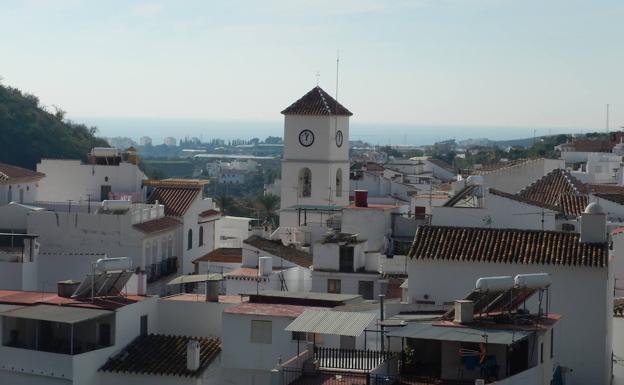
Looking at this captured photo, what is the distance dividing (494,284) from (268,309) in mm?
5435

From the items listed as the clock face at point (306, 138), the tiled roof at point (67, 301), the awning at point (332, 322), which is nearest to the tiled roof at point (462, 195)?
the tiled roof at point (67, 301)

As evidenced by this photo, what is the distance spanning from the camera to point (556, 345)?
30.2 m

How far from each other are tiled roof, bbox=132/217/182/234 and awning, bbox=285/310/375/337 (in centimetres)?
1214

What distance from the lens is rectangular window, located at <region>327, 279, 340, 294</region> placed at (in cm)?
3669

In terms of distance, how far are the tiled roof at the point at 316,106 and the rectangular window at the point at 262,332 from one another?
27.4m

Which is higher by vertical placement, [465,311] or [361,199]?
[361,199]

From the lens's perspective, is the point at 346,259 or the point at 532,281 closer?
the point at 532,281

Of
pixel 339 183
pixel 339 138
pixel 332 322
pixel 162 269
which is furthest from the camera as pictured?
pixel 339 183

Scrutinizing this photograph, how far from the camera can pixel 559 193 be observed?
48.5 meters

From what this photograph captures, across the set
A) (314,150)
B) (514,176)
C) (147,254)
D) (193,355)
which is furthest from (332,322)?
(314,150)

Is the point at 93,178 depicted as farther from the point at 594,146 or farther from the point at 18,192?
the point at 594,146

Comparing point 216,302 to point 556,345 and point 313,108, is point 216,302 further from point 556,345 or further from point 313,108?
point 313,108

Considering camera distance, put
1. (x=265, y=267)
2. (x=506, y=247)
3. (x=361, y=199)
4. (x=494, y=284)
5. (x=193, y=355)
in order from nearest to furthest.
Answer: (x=494, y=284)
(x=193, y=355)
(x=506, y=247)
(x=265, y=267)
(x=361, y=199)

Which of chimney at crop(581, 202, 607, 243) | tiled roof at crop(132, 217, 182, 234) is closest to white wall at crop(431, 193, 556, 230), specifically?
chimney at crop(581, 202, 607, 243)
